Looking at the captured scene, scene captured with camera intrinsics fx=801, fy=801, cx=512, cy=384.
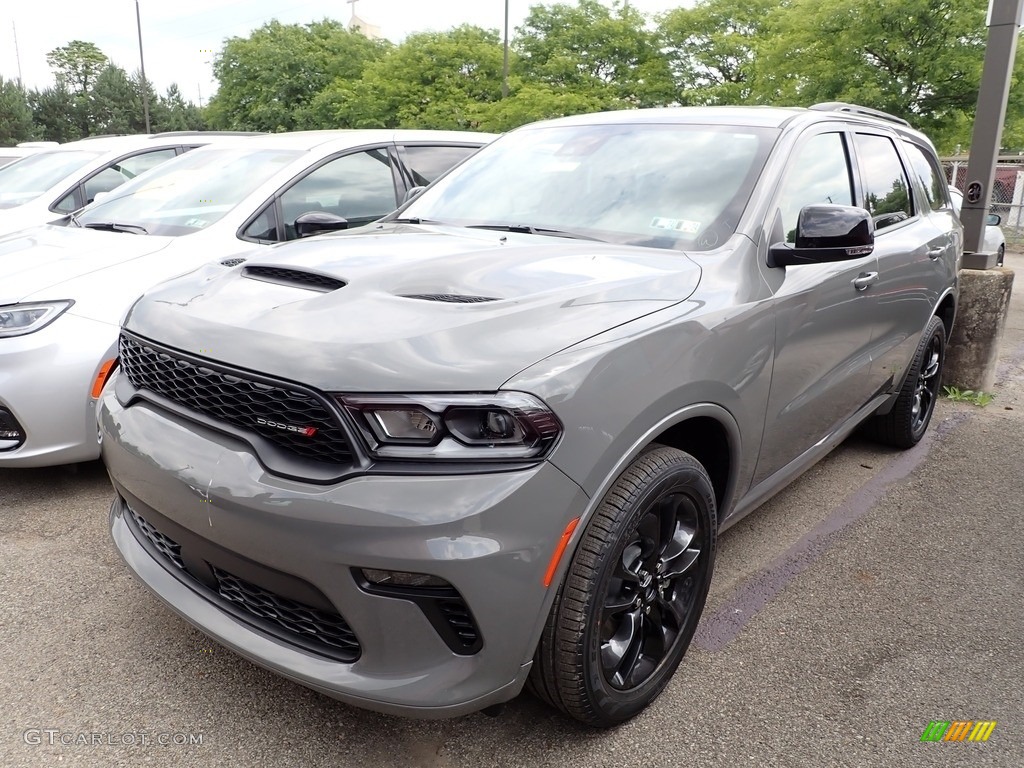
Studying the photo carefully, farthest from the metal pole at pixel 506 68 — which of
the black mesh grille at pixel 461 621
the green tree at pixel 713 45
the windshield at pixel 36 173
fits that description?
the black mesh grille at pixel 461 621

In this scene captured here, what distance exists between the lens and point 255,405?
1955 millimetres

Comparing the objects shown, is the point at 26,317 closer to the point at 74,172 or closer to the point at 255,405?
the point at 255,405

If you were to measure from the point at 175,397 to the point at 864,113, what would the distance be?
3.49 m

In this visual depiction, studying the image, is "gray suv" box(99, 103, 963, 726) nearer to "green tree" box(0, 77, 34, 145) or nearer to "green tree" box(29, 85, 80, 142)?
"green tree" box(0, 77, 34, 145)

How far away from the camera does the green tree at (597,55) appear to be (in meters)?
32.7

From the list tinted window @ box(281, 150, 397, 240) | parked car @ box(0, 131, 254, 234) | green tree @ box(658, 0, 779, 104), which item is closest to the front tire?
tinted window @ box(281, 150, 397, 240)

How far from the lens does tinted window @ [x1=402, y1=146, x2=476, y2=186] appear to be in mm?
5379

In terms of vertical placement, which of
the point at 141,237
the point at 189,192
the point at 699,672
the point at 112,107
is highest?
the point at 112,107

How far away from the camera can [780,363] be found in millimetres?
2742

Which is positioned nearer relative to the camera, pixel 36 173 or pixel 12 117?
pixel 36 173

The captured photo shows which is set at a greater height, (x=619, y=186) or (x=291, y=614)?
(x=619, y=186)

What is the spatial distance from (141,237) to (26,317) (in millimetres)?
976

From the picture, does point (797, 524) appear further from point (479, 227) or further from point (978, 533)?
point (479, 227)

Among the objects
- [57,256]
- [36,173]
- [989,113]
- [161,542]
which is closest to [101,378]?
[57,256]
